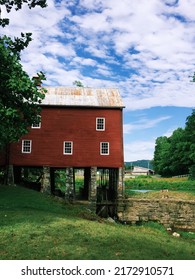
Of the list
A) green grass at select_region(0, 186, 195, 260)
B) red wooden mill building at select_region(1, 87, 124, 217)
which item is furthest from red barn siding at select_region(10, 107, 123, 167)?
green grass at select_region(0, 186, 195, 260)

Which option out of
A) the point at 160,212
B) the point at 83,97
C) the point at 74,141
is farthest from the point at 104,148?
the point at 160,212

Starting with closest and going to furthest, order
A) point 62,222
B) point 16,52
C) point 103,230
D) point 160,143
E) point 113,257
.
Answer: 1. point 113,257
2. point 103,230
3. point 62,222
4. point 16,52
5. point 160,143

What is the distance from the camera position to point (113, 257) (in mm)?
11938

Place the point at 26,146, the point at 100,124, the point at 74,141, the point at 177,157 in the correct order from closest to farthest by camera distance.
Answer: the point at 26,146 < the point at 74,141 < the point at 100,124 < the point at 177,157

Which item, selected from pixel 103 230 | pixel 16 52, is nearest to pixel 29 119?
pixel 16 52

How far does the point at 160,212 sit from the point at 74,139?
1129 cm

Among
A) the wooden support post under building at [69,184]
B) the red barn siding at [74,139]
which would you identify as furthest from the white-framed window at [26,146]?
the wooden support post under building at [69,184]

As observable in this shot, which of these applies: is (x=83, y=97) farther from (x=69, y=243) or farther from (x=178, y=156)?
(x=178, y=156)

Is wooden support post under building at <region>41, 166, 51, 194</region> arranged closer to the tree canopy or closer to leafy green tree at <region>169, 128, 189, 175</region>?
the tree canopy

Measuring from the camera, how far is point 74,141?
1428 inches

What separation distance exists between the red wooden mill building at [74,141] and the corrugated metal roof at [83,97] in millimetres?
104

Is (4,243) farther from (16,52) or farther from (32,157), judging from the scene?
(32,157)

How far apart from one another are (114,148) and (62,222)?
18983 millimetres

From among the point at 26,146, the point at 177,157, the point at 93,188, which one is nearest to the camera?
the point at 93,188
